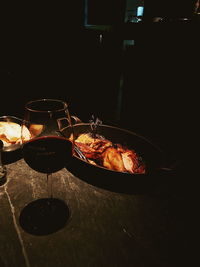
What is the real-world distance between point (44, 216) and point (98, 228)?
17cm

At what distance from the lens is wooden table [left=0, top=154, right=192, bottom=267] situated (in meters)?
0.53

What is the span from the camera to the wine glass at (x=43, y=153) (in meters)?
0.59

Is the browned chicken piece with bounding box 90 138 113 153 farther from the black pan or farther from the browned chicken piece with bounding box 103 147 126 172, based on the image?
the black pan

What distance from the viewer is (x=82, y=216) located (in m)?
0.66

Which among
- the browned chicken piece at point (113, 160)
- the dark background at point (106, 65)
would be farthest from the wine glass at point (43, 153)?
the dark background at point (106, 65)

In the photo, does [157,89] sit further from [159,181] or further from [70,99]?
[159,181]

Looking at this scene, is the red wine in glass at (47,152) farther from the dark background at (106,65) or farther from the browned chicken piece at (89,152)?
the dark background at (106,65)

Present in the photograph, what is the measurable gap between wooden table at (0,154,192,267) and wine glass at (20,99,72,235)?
0.08 ft

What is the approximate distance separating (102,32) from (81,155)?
3724mm

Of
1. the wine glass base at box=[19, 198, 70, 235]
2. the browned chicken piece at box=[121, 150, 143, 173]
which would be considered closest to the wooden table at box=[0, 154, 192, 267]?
the wine glass base at box=[19, 198, 70, 235]

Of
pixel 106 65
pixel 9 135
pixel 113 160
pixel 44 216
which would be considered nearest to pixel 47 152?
pixel 44 216

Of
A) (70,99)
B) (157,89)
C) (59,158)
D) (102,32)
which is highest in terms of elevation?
(102,32)

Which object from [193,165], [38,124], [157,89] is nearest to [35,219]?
[38,124]

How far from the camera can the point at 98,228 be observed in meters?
0.62
